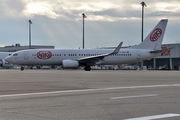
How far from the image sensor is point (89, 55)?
46.5 meters

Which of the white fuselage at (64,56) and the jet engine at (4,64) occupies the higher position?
the white fuselage at (64,56)

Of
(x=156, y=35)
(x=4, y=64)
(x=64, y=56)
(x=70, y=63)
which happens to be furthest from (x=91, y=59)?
(x=4, y=64)

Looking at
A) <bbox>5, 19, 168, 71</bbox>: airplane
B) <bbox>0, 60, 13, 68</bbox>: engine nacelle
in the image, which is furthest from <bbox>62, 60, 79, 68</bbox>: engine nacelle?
<bbox>0, 60, 13, 68</bbox>: engine nacelle

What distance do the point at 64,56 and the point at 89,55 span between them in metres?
3.46

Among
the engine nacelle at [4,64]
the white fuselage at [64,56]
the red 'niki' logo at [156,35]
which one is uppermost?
the red 'niki' logo at [156,35]

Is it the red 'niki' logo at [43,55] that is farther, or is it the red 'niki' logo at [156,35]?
the red 'niki' logo at [156,35]

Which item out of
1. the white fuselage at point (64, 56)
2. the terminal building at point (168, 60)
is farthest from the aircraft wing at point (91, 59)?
the terminal building at point (168, 60)

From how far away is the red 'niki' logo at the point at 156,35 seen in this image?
1848 inches

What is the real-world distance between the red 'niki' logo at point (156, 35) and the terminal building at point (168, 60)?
71.2 feet

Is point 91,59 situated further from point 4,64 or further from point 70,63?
point 4,64

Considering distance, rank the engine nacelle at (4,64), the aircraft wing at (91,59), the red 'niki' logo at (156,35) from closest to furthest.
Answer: the aircraft wing at (91,59) < the red 'niki' logo at (156,35) < the engine nacelle at (4,64)

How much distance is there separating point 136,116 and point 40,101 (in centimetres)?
384

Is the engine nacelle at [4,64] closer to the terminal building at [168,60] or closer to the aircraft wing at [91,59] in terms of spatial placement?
the aircraft wing at [91,59]

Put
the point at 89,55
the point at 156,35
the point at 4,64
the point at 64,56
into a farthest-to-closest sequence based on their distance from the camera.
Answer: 1. the point at 4,64
2. the point at 156,35
3. the point at 89,55
4. the point at 64,56
